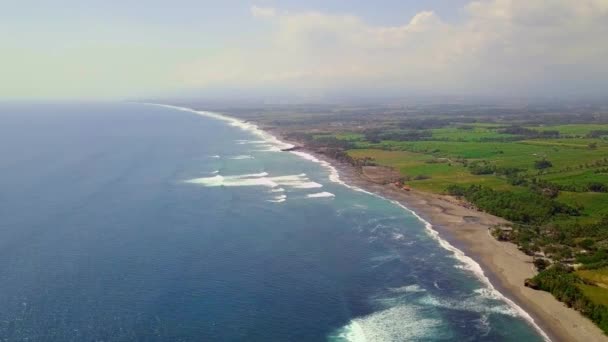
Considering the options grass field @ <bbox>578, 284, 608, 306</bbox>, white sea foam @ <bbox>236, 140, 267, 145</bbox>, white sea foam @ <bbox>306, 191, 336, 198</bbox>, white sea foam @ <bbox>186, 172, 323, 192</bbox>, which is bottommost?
grass field @ <bbox>578, 284, 608, 306</bbox>

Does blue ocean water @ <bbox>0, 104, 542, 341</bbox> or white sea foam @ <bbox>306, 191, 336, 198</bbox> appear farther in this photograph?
white sea foam @ <bbox>306, 191, 336, 198</bbox>

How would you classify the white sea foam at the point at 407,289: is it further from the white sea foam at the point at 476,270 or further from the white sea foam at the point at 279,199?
the white sea foam at the point at 279,199

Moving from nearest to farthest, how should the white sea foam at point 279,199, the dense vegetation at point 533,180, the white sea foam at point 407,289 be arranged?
the white sea foam at point 407,289, the dense vegetation at point 533,180, the white sea foam at point 279,199

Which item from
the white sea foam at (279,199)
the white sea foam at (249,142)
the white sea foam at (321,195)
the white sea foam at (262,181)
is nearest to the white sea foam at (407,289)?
the white sea foam at (279,199)

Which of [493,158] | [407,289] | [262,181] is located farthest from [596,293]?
[493,158]

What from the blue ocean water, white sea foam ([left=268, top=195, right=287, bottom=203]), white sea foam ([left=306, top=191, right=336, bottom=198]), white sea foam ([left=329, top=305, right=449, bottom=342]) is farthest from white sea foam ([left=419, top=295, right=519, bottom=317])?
white sea foam ([left=306, top=191, right=336, bottom=198])

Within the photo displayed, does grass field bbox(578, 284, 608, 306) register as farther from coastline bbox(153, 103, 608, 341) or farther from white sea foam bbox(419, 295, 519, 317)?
white sea foam bbox(419, 295, 519, 317)

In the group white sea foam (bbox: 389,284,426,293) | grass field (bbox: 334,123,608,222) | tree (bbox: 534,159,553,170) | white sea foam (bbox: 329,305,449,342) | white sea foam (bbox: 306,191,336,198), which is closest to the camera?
white sea foam (bbox: 329,305,449,342)

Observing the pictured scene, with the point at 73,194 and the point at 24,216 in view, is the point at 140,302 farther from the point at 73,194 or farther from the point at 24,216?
the point at 73,194
